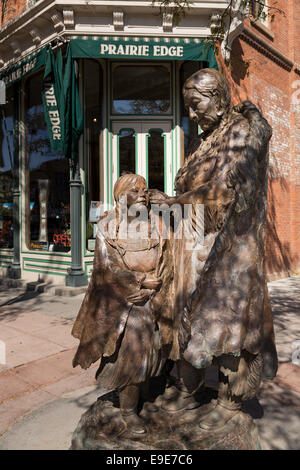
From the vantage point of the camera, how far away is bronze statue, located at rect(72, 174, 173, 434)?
226cm

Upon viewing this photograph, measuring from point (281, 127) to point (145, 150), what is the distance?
15.8 ft

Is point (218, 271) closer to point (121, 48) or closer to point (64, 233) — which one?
point (121, 48)

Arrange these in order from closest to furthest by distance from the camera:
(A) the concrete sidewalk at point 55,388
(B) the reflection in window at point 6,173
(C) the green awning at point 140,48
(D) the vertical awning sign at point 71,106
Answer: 1. (A) the concrete sidewalk at point 55,388
2. (C) the green awning at point 140,48
3. (D) the vertical awning sign at point 71,106
4. (B) the reflection in window at point 6,173

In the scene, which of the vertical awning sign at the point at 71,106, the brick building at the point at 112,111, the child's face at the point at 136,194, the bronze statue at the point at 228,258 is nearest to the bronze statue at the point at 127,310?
the child's face at the point at 136,194

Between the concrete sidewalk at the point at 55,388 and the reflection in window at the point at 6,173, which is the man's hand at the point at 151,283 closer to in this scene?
the concrete sidewalk at the point at 55,388

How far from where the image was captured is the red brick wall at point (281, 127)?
1026 cm

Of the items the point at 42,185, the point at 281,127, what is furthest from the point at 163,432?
the point at 281,127

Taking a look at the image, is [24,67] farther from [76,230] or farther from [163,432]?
[163,432]

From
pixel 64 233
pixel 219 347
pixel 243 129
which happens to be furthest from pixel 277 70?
pixel 219 347

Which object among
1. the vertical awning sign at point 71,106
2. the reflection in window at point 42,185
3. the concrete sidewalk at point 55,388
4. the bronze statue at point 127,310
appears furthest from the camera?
the reflection in window at point 42,185

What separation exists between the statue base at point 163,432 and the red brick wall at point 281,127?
8680 millimetres

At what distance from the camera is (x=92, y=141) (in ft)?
29.3

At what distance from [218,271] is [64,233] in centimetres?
781

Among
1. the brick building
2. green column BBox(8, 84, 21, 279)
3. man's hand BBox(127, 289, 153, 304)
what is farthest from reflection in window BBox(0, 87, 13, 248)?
man's hand BBox(127, 289, 153, 304)
